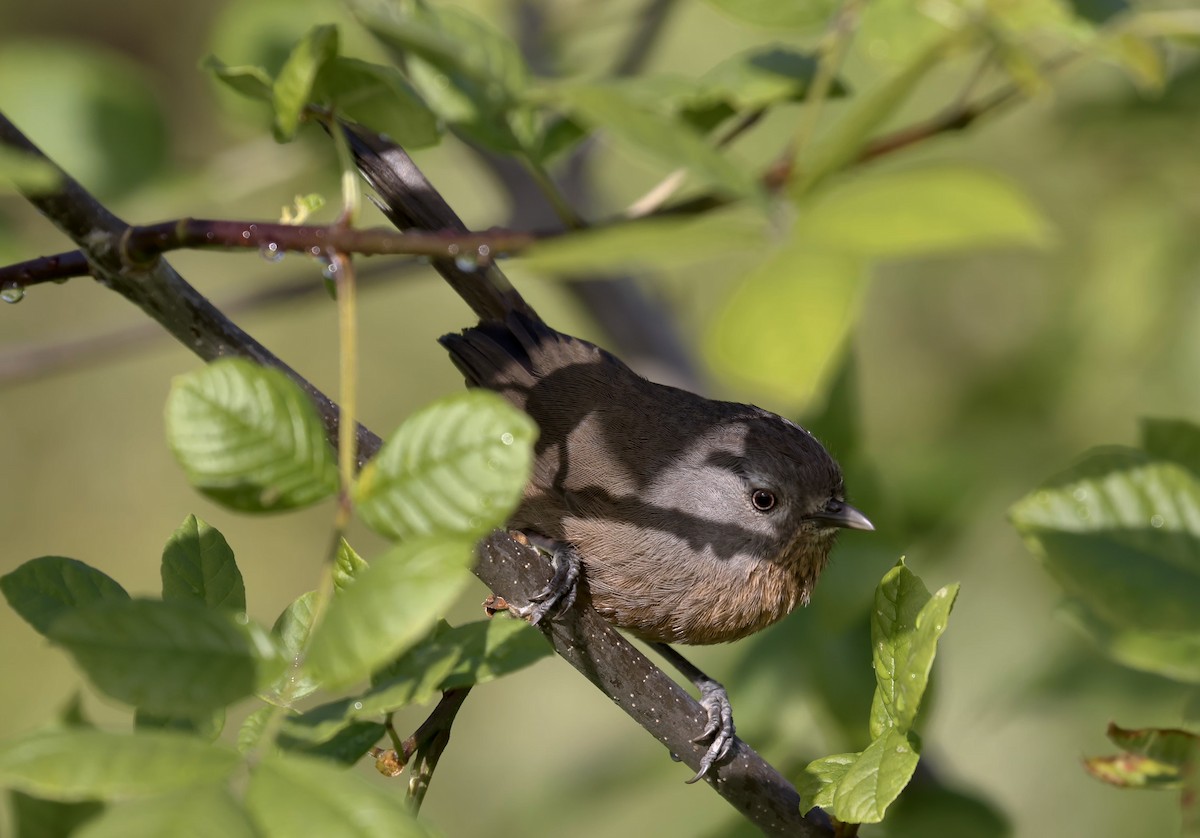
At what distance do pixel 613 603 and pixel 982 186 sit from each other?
2.87 metres

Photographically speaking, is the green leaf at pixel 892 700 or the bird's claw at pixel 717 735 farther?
the bird's claw at pixel 717 735

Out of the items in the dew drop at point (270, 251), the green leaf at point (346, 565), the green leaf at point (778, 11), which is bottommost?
the green leaf at point (346, 565)

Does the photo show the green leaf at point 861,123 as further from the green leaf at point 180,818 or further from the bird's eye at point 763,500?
the bird's eye at point 763,500

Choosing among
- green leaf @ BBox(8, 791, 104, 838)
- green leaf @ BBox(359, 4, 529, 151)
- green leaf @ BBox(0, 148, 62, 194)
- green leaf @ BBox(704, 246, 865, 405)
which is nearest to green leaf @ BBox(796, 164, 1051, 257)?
green leaf @ BBox(704, 246, 865, 405)

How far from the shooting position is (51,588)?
1818 millimetres

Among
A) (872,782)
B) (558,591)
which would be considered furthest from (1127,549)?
(558,591)

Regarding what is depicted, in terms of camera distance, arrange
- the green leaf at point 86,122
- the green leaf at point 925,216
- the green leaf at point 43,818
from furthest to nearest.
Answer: the green leaf at point 86,122
the green leaf at point 43,818
the green leaf at point 925,216

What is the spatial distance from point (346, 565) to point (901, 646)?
2.98 feet

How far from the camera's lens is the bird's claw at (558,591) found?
221cm

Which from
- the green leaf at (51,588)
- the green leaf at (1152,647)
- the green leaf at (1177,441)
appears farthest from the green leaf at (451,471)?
the green leaf at (1177,441)

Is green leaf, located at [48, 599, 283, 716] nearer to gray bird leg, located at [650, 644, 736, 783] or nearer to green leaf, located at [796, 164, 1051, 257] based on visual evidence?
green leaf, located at [796, 164, 1051, 257]

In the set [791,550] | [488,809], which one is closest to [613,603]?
[791,550]

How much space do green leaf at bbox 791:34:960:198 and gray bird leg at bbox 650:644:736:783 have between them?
1378 mm

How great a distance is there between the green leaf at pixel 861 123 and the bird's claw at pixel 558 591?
1.02 meters
